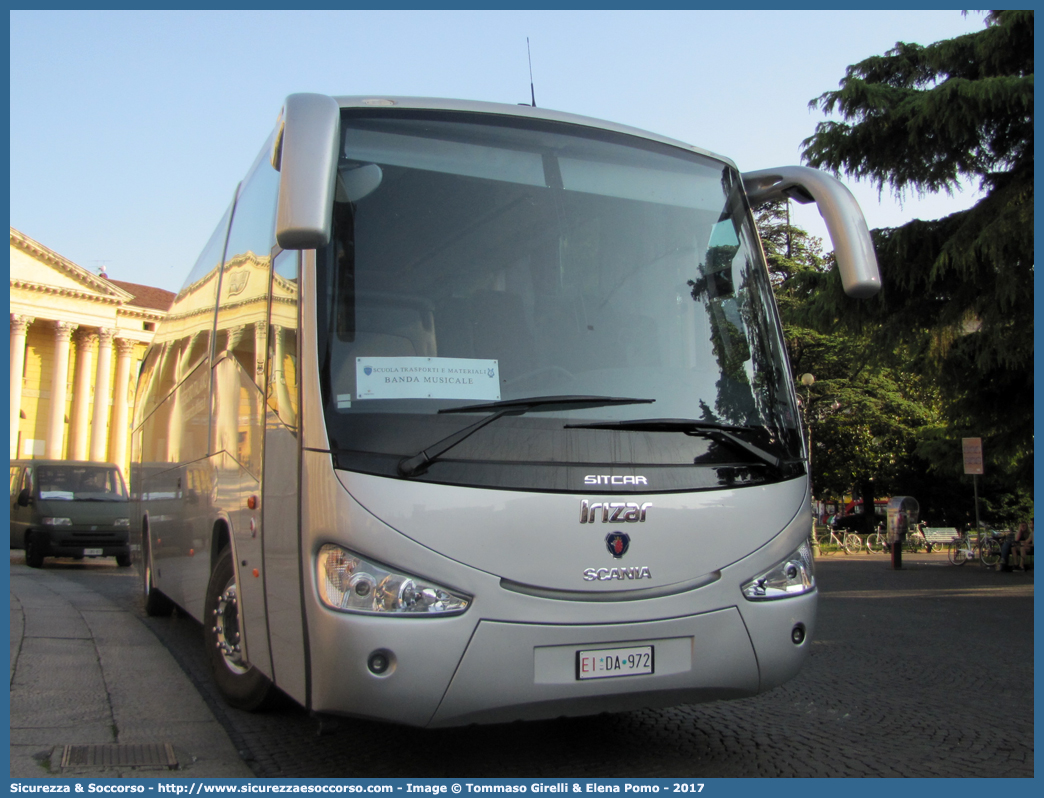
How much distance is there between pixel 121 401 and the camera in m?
80.9

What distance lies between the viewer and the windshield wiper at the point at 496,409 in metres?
3.84

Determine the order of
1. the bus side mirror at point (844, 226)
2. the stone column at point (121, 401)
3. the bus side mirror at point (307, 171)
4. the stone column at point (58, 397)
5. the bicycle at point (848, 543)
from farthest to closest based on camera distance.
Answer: the stone column at point (121, 401)
the stone column at point (58, 397)
the bicycle at point (848, 543)
the bus side mirror at point (844, 226)
the bus side mirror at point (307, 171)

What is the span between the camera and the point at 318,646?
3814 millimetres

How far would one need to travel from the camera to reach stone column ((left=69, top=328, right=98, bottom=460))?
253 ft

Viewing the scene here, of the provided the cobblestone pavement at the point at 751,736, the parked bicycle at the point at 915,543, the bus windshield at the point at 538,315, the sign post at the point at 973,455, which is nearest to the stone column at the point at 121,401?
the parked bicycle at the point at 915,543

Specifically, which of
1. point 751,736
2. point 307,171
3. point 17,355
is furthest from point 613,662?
point 17,355

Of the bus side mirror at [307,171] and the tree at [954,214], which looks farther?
the tree at [954,214]

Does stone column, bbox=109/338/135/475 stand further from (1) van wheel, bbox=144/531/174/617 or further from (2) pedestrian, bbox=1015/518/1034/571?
(1) van wheel, bbox=144/531/174/617

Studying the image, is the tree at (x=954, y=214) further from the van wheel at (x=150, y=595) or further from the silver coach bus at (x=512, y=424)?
the van wheel at (x=150, y=595)

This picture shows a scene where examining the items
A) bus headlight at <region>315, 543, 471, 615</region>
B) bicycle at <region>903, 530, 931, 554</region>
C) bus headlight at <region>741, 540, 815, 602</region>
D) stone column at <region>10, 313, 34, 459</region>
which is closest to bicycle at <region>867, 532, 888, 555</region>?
bicycle at <region>903, 530, 931, 554</region>

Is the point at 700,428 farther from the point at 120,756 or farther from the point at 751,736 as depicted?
the point at 120,756

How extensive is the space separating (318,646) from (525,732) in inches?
66.0

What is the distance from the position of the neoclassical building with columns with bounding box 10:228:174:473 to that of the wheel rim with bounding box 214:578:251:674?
234 feet

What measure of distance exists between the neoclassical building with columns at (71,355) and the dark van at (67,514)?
5523 centimetres
